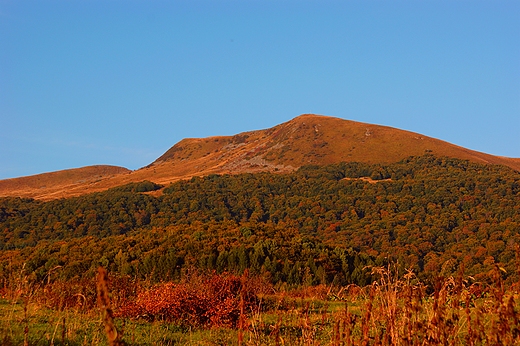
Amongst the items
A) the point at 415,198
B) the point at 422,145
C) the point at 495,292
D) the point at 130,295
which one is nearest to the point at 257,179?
the point at 415,198

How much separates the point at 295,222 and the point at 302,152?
148ft

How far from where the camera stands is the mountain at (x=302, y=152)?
12938cm

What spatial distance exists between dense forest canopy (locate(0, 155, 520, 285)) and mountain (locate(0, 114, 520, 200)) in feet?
29.4

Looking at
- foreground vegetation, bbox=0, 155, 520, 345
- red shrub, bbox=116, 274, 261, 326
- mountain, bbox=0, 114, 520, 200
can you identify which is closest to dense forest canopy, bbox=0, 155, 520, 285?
foreground vegetation, bbox=0, 155, 520, 345

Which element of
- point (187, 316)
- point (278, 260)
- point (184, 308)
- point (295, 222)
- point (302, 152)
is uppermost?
point (302, 152)

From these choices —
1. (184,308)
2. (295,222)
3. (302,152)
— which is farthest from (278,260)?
(302,152)

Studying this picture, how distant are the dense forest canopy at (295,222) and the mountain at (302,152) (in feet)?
29.4

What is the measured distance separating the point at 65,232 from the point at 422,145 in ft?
294

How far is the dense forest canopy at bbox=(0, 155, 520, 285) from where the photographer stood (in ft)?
109

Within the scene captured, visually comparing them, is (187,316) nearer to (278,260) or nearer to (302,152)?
(278,260)

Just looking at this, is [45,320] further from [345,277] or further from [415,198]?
[415,198]

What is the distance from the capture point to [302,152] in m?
136

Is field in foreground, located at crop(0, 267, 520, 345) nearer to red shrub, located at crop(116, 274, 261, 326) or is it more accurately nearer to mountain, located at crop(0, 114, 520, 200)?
red shrub, located at crop(116, 274, 261, 326)

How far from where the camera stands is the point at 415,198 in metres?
98.8
